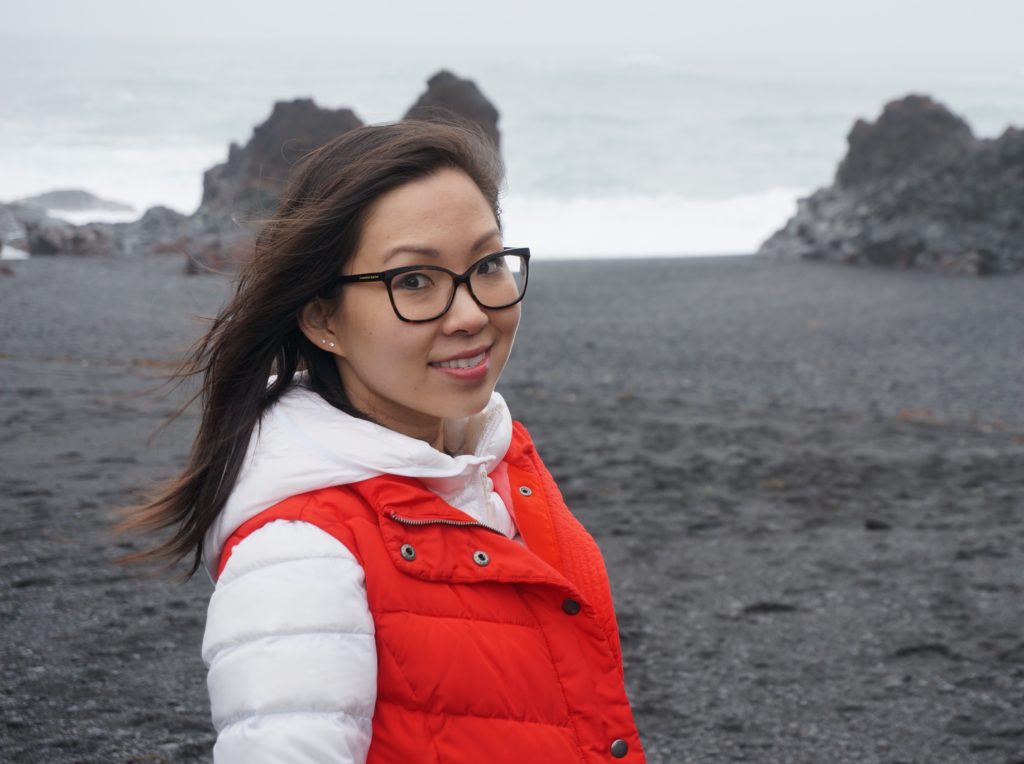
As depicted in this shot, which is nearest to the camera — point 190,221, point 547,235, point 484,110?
point 484,110

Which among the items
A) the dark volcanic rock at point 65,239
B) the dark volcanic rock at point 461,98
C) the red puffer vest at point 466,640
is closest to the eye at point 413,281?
the red puffer vest at point 466,640

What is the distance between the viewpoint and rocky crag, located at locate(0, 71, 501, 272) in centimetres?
1564

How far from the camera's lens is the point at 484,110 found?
1678 cm

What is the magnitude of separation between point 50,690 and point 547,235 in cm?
2492

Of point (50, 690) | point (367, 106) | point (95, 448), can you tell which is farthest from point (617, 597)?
point (367, 106)

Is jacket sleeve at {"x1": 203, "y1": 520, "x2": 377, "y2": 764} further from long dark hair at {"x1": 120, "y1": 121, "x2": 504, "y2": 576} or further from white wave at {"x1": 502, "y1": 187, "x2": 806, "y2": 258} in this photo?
white wave at {"x1": 502, "y1": 187, "x2": 806, "y2": 258}

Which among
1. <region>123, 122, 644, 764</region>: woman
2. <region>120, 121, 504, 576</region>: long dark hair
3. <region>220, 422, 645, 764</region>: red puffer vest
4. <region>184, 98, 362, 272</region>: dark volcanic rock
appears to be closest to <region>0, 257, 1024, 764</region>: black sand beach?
<region>120, 121, 504, 576</region>: long dark hair

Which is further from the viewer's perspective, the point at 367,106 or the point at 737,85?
the point at 737,85

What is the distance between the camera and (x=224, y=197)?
60.4 ft

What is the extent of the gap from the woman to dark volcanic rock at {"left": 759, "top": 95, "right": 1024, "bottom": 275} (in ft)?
44.5

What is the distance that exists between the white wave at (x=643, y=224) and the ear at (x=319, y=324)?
72.8 ft

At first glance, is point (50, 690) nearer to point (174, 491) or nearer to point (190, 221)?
point (174, 491)

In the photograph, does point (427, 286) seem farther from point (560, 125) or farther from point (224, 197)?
point (560, 125)

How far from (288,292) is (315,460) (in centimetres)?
27
